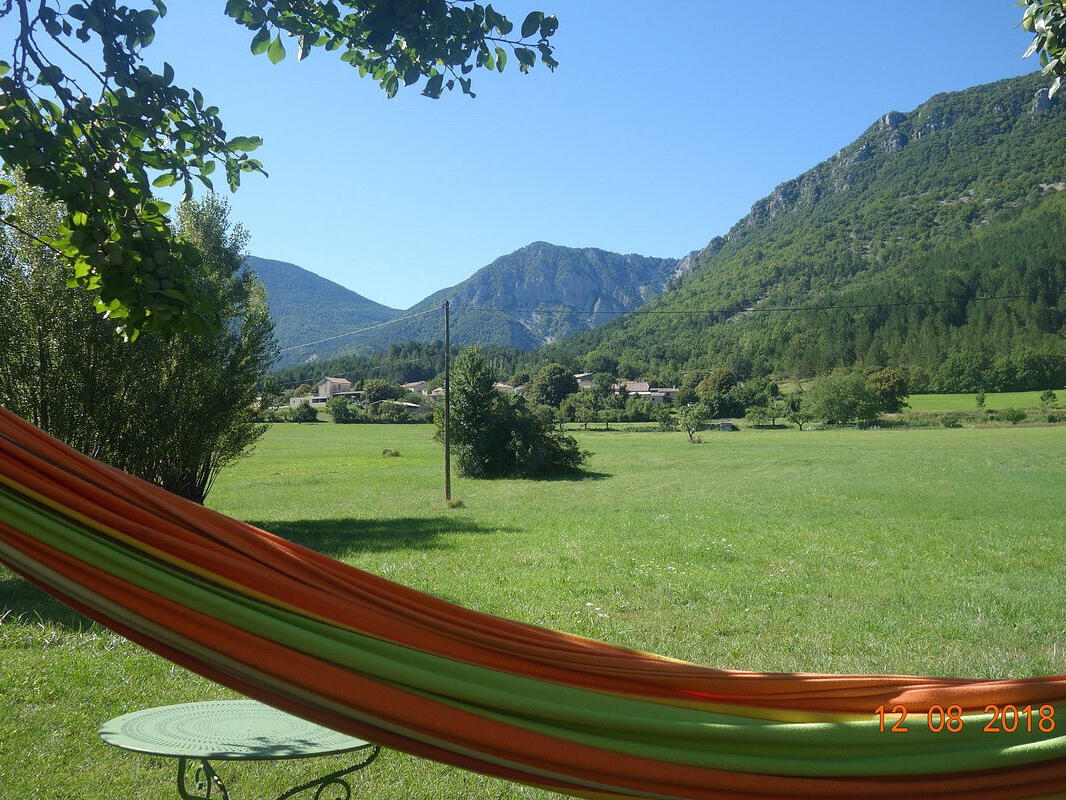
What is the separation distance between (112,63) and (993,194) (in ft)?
449

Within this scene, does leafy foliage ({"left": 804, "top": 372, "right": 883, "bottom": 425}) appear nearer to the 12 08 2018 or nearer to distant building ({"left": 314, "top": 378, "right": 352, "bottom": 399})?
distant building ({"left": 314, "top": 378, "right": 352, "bottom": 399})

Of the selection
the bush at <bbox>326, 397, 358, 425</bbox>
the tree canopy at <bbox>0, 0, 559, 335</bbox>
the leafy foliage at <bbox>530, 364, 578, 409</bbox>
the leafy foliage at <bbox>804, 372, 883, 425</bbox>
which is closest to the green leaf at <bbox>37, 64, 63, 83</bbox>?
the tree canopy at <bbox>0, 0, 559, 335</bbox>

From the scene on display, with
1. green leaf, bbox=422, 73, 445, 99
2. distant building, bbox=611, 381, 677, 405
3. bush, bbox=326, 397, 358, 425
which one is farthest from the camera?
distant building, bbox=611, 381, 677, 405

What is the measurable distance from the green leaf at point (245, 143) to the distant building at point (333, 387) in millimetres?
71467

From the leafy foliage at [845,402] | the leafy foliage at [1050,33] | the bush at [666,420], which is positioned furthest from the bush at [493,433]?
the leafy foliage at [845,402]

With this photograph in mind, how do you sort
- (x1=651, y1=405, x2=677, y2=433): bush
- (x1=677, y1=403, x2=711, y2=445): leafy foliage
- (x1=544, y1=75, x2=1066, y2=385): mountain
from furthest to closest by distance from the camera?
(x1=544, y1=75, x2=1066, y2=385): mountain
(x1=651, y1=405, x2=677, y2=433): bush
(x1=677, y1=403, x2=711, y2=445): leafy foliage

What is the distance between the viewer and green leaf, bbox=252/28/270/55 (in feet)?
10.0

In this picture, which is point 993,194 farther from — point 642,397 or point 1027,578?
point 1027,578

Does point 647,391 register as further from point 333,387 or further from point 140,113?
point 140,113

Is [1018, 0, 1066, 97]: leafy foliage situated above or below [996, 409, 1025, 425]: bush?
above

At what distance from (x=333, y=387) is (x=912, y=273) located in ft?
263

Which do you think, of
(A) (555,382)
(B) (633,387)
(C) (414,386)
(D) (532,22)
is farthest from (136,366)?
(B) (633,387)

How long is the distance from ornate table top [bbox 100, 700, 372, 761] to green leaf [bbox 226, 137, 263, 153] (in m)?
2.32

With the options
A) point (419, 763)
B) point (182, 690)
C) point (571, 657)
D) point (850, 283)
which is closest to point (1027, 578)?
point (419, 763)
